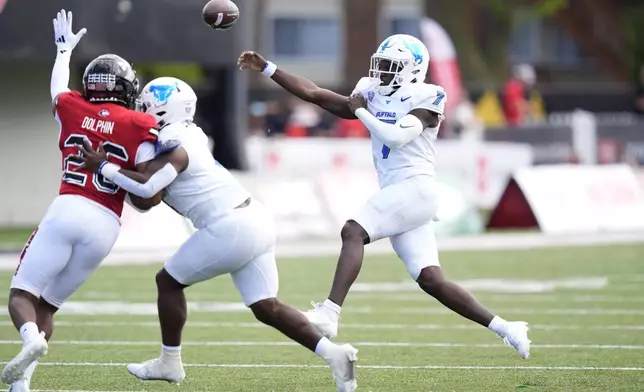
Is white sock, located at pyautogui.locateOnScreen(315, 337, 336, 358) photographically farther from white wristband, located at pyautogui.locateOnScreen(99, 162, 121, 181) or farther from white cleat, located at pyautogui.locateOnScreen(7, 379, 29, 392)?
white cleat, located at pyautogui.locateOnScreen(7, 379, 29, 392)

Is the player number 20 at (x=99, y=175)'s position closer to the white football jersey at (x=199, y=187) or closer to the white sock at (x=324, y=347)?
the white football jersey at (x=199, y=187)

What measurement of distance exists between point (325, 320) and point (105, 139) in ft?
5.13

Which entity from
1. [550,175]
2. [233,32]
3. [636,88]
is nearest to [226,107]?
[233,32]

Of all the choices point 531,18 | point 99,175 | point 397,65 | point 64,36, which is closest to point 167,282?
point 99,175

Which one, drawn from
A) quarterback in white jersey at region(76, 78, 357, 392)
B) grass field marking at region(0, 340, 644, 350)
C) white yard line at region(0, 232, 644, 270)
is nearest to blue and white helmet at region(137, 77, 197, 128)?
quarterback in white jersey at region(76, 78, 357, 392)

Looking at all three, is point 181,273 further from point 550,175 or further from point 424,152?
point 550,175

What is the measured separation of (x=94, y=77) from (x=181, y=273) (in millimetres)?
1130

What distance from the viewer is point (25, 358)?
6.80 m

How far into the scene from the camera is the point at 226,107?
840 inches

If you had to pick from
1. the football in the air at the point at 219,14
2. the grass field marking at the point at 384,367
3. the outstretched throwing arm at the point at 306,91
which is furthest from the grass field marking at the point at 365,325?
the football in the air at the point at 219,14

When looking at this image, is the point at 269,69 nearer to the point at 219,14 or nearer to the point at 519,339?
the point at 219,14

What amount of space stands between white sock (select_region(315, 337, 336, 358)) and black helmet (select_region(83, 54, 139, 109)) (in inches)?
64.6

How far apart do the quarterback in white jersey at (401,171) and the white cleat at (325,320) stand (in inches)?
1.5

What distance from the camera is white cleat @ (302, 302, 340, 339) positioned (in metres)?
7.66
